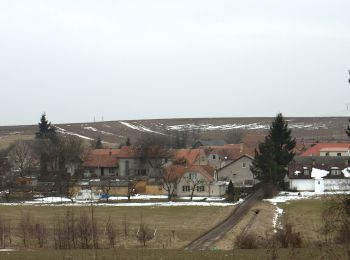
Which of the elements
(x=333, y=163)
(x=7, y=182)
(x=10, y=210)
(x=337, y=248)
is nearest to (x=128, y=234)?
(x=337, y=248)

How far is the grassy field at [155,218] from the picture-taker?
31.3m

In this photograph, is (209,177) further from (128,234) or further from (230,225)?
(128,234)

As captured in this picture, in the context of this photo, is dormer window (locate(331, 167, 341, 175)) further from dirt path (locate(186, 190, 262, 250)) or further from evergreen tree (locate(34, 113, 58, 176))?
evergreen tree (locate(34, 113, 58, 176))

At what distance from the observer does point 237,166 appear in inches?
2714

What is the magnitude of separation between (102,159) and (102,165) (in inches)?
40.4

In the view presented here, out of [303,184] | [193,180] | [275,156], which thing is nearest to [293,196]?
[303,184]

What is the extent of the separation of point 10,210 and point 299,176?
29539 millimetres

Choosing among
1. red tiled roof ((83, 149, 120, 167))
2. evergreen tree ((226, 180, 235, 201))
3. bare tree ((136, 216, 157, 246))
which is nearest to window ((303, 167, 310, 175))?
evergreen tree ((226, 180, 235, 201))

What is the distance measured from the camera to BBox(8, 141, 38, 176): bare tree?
3573 inches

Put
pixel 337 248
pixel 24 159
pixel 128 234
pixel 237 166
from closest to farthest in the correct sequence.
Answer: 1. pixel 337 248
2. pixel 128 234
3. pixel 237 166
4. pixel 24 159

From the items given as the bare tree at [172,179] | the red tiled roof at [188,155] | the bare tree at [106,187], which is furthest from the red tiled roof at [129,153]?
the bare tree at [172,179]

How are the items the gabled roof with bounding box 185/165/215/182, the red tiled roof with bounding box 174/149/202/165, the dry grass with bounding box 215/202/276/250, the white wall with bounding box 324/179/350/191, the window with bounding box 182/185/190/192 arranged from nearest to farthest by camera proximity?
the dry grass with bounding box 215/202/276/250 < the white wall with bounding box 324/179/350/191 < the gabled roof with bounding box 185/165/215/182 < the window with bounding box 182/185/190/192 < the red tiled roof with bounding box 174/149/202/165

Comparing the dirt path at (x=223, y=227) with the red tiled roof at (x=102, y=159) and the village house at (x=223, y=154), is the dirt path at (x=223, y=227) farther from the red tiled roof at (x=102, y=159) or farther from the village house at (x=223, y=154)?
the red tiled roof at (x=102, y=159)

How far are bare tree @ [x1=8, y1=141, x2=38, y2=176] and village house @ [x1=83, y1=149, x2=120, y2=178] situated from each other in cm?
1119
